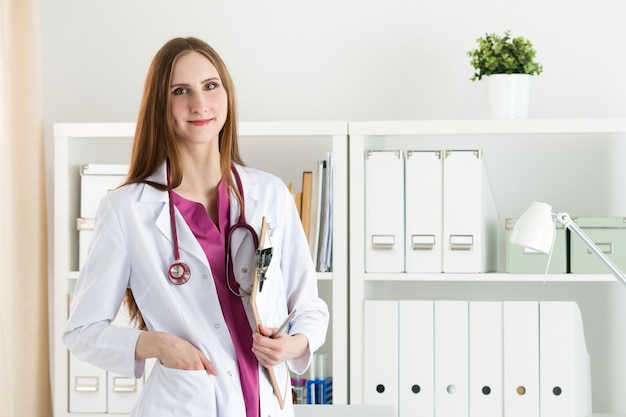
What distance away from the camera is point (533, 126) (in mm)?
2504

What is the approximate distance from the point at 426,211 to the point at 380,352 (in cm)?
44

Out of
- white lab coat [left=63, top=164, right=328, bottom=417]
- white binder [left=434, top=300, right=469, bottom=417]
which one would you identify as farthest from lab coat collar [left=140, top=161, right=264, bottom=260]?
white binder [left=434, top=300, right=469, bottom=417]

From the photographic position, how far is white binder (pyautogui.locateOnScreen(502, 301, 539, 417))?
8.19 ft

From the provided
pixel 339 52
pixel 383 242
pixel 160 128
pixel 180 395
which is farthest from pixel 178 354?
pixel 339 52

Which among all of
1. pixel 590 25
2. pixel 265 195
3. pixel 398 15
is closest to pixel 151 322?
pixel 265 195

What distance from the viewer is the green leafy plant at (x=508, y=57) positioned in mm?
2605

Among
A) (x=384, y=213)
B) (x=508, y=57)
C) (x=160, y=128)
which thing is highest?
(x=508, y=57)

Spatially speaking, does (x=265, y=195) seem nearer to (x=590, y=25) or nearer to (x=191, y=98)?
(x=191, y=98)

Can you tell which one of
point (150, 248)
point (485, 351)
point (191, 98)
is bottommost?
point (485, 351)

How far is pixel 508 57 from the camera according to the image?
8.58ft

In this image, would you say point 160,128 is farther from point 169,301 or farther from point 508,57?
point 508,57

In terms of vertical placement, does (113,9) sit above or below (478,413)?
above

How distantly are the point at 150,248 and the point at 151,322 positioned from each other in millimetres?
116

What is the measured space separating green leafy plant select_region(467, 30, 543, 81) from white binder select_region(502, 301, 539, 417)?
0.71 meters
